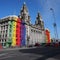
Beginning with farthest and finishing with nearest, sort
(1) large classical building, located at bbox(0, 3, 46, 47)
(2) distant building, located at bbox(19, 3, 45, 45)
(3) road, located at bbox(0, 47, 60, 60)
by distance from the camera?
(2) distant building, located at bbox(19, 3, 45, 45) → (1) large classical building, located at bbox(0, 3, 46, 47) → (3) road, located at bbox(0, 47, 60, 60)

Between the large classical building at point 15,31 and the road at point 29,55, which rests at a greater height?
the large classical building at point 15,31

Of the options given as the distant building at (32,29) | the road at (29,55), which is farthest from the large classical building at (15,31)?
the road at (29,55)

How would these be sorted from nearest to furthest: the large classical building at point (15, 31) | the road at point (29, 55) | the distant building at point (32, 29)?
the road at point (29, 55) < the large classical building at point (15, 31) < the distant building at point (32, 29)

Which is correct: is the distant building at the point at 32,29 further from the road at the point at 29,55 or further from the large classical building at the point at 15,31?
the road at the point at 29,55

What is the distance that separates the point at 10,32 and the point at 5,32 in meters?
4.95

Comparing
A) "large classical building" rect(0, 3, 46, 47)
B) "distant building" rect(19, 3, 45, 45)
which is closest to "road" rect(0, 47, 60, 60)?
"large classical building" rect(0, 3, 46, 47)

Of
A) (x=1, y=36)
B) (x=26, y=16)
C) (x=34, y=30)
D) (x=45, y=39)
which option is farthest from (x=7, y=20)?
(x=45, y=39)

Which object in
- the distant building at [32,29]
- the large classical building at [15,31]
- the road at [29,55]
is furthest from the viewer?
the distant building at [32,29]

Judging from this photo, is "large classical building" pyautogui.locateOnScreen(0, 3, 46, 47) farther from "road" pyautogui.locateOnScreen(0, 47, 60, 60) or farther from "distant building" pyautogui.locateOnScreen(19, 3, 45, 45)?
"road" pyautogui.locateOnScreen(0, 47, 60, 60)

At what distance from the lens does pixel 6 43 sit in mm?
113750

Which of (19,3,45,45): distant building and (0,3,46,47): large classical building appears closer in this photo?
(0,3,46,47): large classical building

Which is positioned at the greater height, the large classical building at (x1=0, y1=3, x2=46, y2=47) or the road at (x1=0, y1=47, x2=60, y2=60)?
the large classical building at (x1=0, y1=3, x2=46, y2=47)

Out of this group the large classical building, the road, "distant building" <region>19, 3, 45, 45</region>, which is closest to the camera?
the road

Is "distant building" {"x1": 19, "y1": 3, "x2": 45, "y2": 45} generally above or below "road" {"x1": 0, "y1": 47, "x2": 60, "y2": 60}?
above
